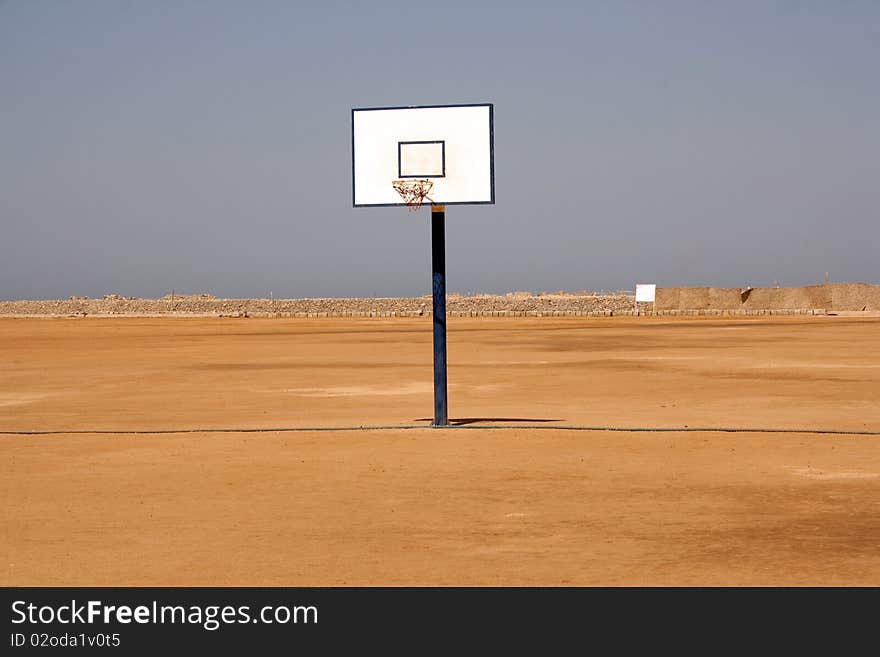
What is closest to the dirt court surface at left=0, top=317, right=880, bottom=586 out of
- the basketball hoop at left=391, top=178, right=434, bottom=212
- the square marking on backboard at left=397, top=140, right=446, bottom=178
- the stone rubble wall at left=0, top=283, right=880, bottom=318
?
the basketball hoop at left=391, top=178, right=434, bottom=212

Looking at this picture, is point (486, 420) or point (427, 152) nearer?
point (427, 152)

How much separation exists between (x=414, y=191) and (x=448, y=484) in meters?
7.16

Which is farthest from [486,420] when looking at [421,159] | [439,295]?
[421,159]

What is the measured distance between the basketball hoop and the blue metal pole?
0.26 m

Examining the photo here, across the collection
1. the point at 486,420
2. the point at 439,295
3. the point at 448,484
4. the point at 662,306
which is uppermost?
the point at 439,295

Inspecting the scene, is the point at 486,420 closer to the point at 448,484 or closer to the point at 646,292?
the point at 448,484

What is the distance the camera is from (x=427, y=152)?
1948 centimetres
